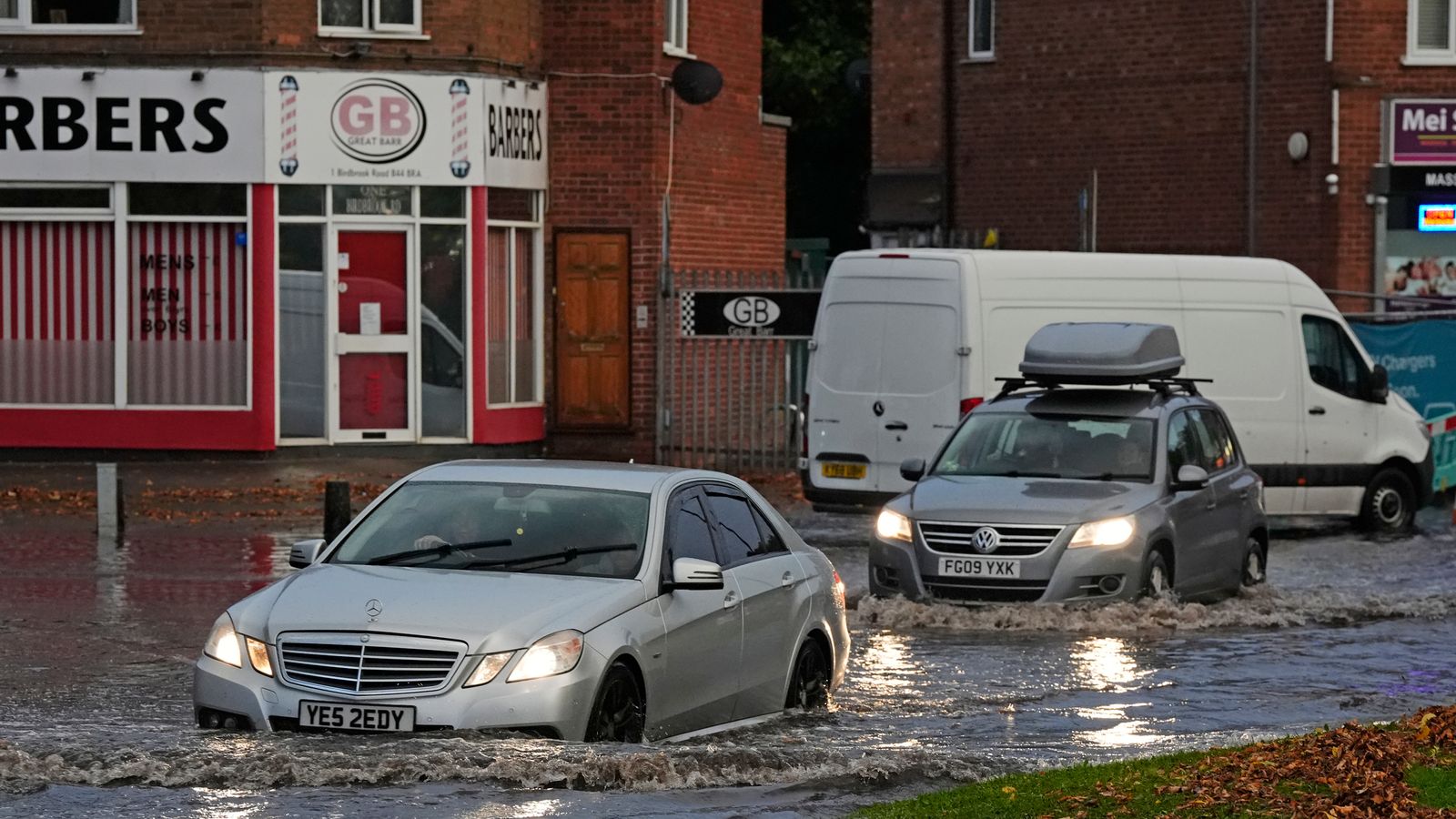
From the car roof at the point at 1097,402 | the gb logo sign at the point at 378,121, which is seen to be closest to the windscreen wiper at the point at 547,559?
the car roof at the point at 1097,402

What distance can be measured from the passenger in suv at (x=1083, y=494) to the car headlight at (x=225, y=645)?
6480 millimetres

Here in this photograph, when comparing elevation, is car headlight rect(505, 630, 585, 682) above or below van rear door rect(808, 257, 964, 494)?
below

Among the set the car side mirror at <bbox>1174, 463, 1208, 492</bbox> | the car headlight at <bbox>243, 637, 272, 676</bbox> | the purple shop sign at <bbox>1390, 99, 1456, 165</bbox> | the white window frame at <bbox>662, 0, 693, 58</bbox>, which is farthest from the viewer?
the purple shop sign at <bbox>1390, 99, 1456, 165</bbox>

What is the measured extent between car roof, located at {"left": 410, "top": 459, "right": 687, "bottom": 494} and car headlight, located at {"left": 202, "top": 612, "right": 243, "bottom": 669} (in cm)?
151

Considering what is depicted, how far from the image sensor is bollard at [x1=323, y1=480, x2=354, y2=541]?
699 inches

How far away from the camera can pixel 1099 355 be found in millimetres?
16688

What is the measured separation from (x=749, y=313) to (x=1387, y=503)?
726 cm

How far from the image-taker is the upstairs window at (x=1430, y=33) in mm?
30281

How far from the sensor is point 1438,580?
18484 mm

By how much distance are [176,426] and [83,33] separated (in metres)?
4.24

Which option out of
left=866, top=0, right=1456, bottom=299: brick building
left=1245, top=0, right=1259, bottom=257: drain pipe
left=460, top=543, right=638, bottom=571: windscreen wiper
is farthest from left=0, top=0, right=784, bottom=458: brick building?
left=460, top=543, right=638, bottom=571: windscreen wiper

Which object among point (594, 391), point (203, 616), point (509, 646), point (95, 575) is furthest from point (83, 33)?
point (509, 646)

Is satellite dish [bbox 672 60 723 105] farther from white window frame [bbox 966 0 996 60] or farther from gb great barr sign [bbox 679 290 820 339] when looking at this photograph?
white window frame [bbox 966 0 996 60]

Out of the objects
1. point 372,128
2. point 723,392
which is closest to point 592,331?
point 723,392
